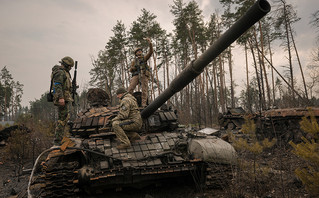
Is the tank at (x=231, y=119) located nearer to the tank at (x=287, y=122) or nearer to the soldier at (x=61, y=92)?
the tank at (x=287, y=122)

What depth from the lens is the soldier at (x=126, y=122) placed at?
486 centimetres

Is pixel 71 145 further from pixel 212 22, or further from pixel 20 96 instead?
pixel 20 96

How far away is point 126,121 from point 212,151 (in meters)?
2.03

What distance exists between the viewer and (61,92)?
5.32 meters

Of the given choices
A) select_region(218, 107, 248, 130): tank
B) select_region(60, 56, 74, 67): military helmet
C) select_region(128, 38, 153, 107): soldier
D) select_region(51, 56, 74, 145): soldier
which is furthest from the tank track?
select_region(218, 107, 248, 130): tank

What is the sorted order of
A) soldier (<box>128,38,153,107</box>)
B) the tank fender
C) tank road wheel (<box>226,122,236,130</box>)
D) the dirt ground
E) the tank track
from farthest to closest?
1. tank road wheel (<box>226,122,236,130</box>)
2. soldier (<box>128,38,153,107</box>)
3. the tank fender
4. the dirt ground
5. the tank track

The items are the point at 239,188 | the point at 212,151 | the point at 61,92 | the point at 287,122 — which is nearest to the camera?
the point at 239,188

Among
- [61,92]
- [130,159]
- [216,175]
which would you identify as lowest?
[216,175]

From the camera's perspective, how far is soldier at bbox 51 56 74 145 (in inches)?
208

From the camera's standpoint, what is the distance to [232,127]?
17266 mm

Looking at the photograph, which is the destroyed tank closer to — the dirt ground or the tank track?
the tank track

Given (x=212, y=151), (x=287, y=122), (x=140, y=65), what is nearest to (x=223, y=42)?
(x=212, y=151)

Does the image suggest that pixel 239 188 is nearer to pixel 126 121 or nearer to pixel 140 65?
pixel 126 121

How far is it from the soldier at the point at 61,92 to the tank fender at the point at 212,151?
10.5 feet
